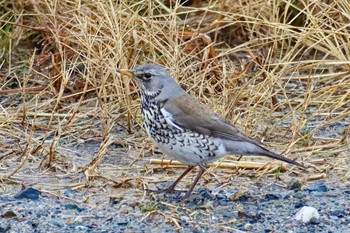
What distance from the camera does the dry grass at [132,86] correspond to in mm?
7316

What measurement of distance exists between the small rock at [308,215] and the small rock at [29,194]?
5.48 feet

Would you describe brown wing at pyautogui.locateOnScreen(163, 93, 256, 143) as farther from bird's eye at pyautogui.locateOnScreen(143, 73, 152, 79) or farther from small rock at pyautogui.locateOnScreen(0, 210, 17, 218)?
small rock at pyautogui.locateOnScreen(0, 210, 17, 218)

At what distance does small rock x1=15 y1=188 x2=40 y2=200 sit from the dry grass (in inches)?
19.5

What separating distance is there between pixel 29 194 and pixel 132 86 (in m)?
1.99

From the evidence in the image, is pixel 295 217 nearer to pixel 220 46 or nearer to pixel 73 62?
pixel 73 62

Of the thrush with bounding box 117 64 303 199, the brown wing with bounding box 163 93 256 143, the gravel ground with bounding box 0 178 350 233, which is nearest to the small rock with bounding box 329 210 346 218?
the gravel ground with bounding box 0 178 350 233

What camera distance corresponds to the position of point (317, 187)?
6.46 meters

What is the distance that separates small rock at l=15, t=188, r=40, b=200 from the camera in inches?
241

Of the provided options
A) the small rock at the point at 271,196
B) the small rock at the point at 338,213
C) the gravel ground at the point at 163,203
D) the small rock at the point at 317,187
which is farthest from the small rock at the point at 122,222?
the small rock at the point at 317,187

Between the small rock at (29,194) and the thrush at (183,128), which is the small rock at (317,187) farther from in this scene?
the small rock at (29,194)

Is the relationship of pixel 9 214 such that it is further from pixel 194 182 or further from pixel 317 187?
pixel 317 187

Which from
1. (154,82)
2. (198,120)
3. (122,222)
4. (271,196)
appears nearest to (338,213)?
(271,196)

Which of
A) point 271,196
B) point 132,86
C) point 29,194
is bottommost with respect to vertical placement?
point 29,194

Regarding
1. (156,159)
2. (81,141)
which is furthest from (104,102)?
(156,159)
